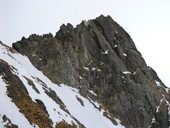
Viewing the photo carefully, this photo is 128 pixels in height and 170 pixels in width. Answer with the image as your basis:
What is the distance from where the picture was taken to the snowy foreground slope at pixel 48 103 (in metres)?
39.7

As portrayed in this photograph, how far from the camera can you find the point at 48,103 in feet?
→ 173

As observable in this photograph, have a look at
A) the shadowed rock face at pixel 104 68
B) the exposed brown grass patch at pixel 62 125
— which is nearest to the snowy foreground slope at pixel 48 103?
the exposed brown grass patch at pixel 62 125

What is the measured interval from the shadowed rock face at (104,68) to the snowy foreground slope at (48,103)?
6213 mm

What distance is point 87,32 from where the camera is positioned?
102688 mm

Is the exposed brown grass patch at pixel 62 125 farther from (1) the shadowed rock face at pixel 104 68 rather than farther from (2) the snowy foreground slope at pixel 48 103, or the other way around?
(1) the shadowed rock face at pixel 104 68

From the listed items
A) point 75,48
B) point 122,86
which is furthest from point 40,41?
point 122,86

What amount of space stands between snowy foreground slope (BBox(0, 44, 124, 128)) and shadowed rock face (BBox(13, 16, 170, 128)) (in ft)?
20.4

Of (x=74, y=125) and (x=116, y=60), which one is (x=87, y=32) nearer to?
(x=116, y=60)

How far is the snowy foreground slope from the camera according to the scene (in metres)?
39.7

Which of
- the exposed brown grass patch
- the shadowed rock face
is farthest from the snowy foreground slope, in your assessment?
the shadowed rock face

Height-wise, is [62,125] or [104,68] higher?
[104,68]

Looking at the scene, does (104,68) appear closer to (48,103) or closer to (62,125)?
(48,103)

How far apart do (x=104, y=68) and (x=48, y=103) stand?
146 ft

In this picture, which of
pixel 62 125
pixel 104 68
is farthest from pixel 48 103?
pixel 104 68
